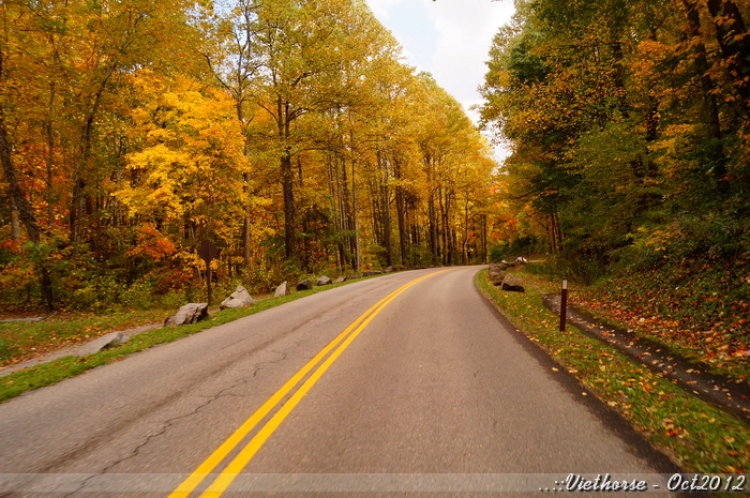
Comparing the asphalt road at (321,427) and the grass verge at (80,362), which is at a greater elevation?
the grass verge at (80,362)

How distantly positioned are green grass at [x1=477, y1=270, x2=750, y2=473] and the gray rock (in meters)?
8.34

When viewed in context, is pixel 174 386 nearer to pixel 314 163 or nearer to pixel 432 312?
pixel 432 312

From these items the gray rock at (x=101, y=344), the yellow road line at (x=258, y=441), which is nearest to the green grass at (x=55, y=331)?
the gray rock at (x=101, y=344)

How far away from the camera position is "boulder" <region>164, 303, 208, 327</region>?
8.43 m

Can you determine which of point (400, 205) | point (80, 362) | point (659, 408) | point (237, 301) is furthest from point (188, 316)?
point (400, 205)

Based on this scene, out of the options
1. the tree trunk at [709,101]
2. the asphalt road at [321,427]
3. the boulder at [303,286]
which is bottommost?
the asphalt road at [321,427]

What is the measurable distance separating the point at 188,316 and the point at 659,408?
9442 millimetres

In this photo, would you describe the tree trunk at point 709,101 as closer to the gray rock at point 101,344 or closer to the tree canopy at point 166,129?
the gray rock at point 101,344

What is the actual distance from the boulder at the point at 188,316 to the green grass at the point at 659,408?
26.8 ft

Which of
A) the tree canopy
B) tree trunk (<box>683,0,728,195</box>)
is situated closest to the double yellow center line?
tree trunk (<box>683,0,728,195</box>)

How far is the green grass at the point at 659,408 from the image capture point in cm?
261

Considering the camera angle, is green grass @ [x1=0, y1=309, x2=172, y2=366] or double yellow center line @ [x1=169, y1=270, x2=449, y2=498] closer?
double yellow center line @ [x1=169, y1=270, x2=449, y2=498]

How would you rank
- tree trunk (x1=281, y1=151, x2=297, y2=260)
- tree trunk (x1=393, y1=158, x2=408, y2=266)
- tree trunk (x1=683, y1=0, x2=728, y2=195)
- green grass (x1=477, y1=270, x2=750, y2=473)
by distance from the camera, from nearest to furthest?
green grass (x1=477, y1=270, x2=750, y2=473)
tree trunk (x1=683, y1=0, x2=728, y2=195)
tree trunk (x1=281, y1=151, x2=297, y2=260)
tree trunk (x1=393, y1=158, x2=408, y2=266)

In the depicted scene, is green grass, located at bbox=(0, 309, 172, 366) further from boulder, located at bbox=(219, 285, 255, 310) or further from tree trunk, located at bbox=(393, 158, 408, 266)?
tree trunk, located at bbox=(393, 158, 408, 266)
